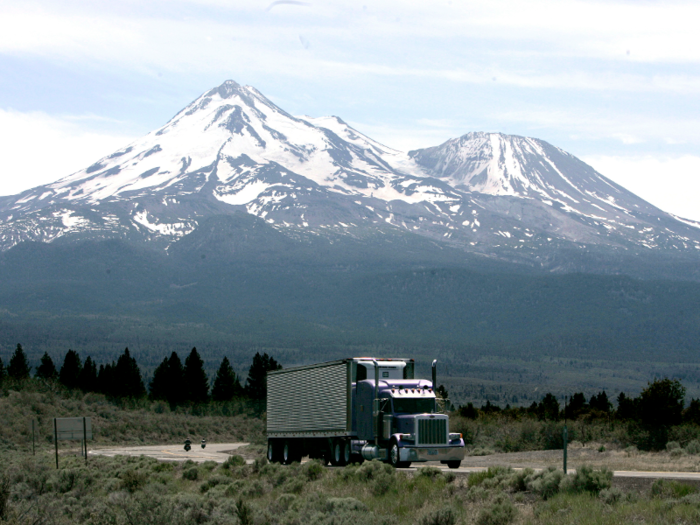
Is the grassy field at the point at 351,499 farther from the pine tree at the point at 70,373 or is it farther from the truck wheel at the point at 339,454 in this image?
Answer: the pine tree at the point at 70,373

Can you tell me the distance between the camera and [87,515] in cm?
2412

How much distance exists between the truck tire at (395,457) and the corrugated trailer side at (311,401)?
7.12 ft

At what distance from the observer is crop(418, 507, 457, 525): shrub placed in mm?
20203

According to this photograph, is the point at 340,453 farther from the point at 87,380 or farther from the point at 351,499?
the point at 87,380

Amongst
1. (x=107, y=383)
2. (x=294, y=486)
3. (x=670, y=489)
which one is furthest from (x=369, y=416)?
(x=107, y=383)

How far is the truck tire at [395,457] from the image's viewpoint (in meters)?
29.7

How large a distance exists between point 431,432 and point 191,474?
886cm

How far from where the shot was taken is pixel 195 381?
11231cm

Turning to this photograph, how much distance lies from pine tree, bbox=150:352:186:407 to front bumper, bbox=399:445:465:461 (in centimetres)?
8164

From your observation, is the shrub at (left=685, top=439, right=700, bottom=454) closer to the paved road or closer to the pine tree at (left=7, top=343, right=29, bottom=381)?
the paved road

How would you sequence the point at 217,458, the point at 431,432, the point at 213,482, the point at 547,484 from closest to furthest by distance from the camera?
1. the point at 547,484
2. the point at 213,482
3. the point at 431,432
4. the point at 217,458

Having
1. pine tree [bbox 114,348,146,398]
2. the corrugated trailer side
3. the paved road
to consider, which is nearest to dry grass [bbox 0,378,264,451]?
the paved road

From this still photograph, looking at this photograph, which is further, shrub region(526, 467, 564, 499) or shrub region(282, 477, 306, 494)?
shrub region(282, 477, 306, 494)

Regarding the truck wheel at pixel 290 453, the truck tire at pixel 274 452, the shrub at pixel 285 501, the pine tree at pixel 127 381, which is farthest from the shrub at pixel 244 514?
the pine tree at pixel 127 381
